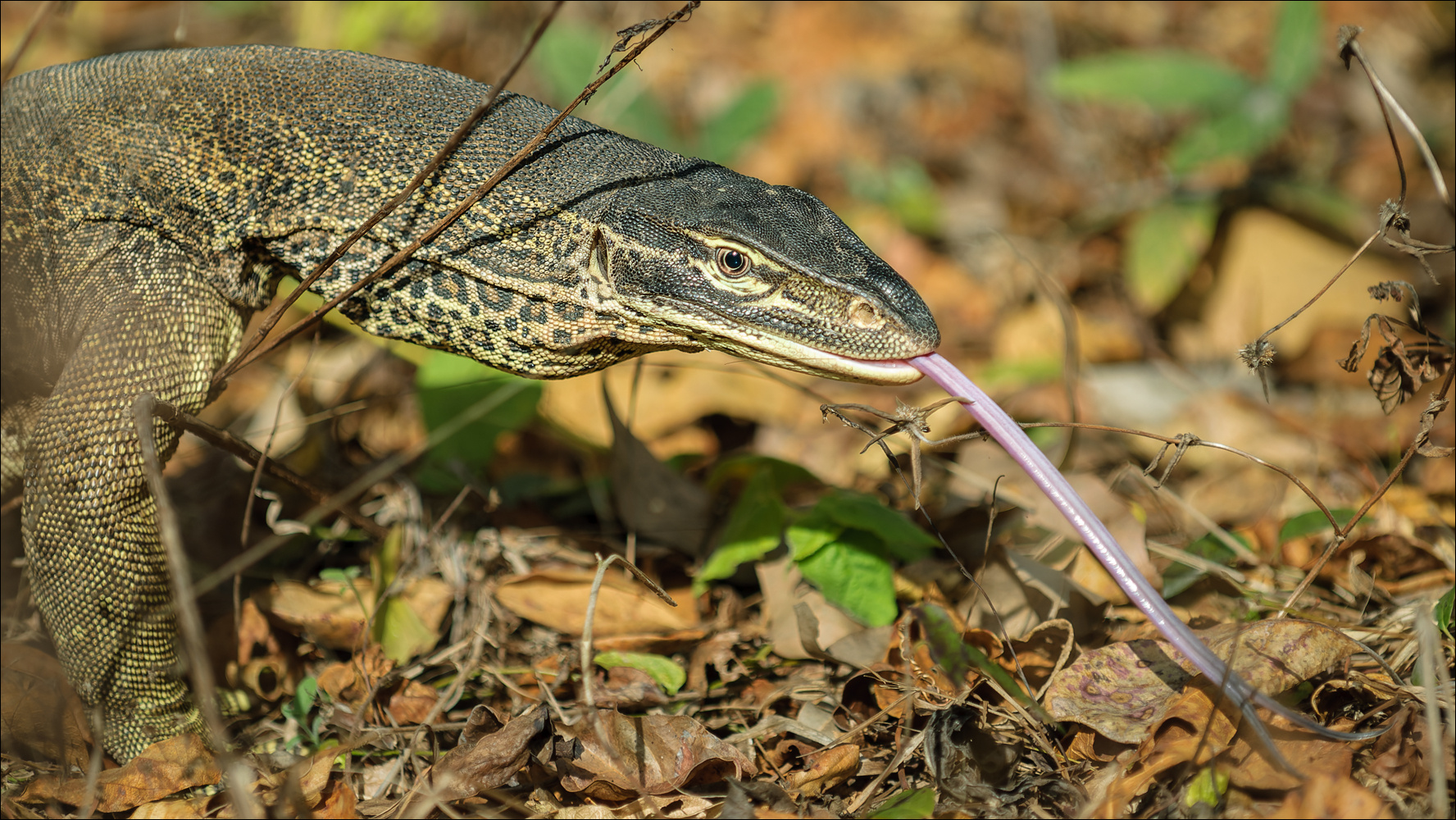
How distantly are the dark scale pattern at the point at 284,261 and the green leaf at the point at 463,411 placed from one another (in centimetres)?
108

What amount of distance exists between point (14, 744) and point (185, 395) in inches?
47.6

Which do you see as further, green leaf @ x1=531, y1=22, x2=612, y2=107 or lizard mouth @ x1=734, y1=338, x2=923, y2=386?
green leaf @ x1=531, y1=22, x2=612, y2=107

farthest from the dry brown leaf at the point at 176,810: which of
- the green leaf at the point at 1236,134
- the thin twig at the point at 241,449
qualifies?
the green leaf at the point at 1236,134

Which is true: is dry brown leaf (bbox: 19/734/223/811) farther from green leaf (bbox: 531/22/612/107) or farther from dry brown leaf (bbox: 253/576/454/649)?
green leaf (bbox: 531/22/612/107)

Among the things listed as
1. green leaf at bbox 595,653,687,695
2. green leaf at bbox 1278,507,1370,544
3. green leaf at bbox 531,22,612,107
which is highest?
green leaf at bbox 531,22,612,107

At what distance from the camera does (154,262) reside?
322cm

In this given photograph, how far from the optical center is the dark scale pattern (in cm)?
304

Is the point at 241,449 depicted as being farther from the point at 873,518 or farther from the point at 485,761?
the point at 873,518

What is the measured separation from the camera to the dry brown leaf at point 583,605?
380 centimetres

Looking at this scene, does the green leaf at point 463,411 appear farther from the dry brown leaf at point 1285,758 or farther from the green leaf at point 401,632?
the dry brown leaf at point 1285,758

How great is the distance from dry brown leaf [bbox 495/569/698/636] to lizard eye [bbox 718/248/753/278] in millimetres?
1397

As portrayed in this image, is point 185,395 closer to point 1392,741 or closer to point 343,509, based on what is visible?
point 343,509

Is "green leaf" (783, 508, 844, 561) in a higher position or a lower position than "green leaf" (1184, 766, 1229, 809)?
lower

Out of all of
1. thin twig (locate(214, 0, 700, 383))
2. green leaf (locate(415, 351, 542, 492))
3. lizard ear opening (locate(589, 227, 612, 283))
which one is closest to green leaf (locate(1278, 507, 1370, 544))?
lizard ear opening (locate(589, 227, 612, 283))
